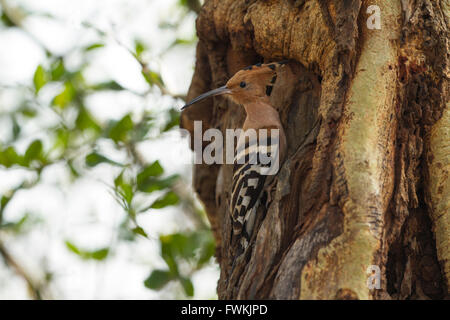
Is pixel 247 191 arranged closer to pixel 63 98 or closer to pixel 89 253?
pixel 89 253

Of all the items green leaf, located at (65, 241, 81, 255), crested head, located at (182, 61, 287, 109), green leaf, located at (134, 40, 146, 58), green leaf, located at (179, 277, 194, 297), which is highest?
green leaf, located at (134, 40, 146, 58)

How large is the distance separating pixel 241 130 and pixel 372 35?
102 cm

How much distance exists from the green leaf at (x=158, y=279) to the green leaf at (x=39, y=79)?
50.4 inches

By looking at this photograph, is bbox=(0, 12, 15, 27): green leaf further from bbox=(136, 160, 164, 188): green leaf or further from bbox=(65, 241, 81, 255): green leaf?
bbox=(136, 160, 164, 188): green leaf

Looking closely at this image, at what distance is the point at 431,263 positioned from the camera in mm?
2006

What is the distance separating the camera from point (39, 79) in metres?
3.38

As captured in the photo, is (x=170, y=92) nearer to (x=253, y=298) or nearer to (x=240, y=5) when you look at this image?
(x=240, y=5)

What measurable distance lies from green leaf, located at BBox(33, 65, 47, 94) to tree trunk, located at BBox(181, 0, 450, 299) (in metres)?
1.62

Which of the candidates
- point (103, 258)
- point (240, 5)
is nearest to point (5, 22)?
point (103, 258)

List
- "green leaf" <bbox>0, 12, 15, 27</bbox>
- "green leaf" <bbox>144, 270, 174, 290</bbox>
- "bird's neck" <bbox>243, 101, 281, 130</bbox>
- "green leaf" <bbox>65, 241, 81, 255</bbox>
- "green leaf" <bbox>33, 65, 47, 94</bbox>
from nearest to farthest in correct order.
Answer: "bird's neck" <bbox>243, 101, 281, 130</bbox>
"green leaf" <bbox>144, 270, 174, 290</bbox>
"green leaf" <bbox>33, 65, 47, 94</bbox>
"green leaf" <bbox>65, 241, 81, 255</bbox>
"green leaf" <bbox>0, 12, 15, 27</bbox>

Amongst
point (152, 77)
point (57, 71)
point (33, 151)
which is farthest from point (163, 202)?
point (57, 71)

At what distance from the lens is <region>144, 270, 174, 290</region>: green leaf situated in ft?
10.3

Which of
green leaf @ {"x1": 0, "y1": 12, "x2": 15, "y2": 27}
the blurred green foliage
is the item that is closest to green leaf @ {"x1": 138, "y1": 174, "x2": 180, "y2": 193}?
the blurred green foliage

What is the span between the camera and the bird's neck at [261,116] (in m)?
2.72
